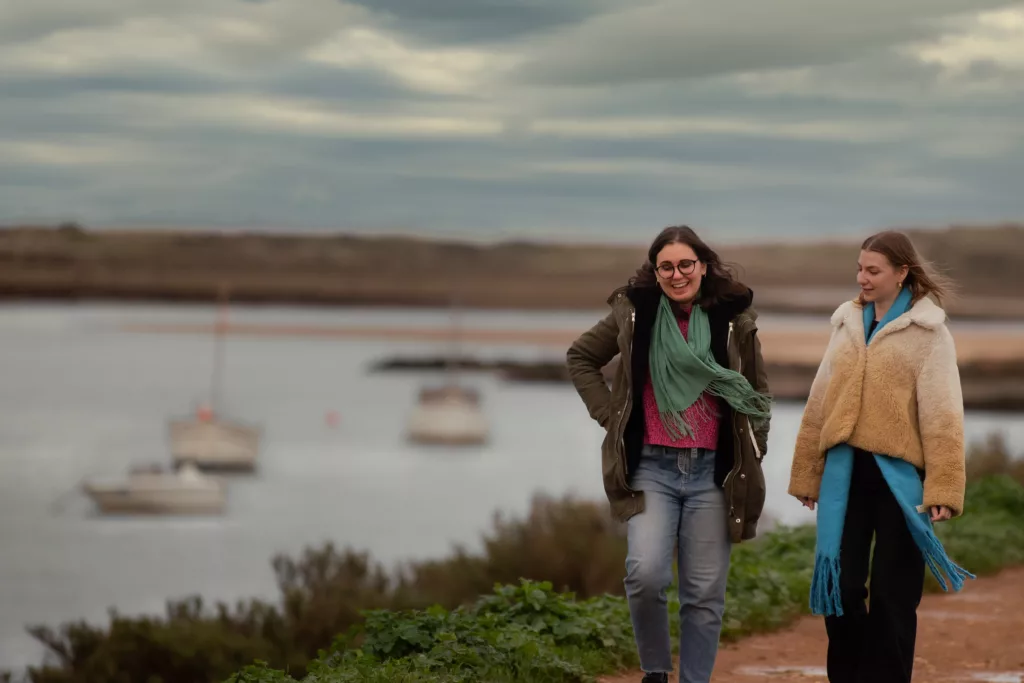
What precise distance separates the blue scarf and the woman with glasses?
27cm

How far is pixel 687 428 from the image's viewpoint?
5336mm

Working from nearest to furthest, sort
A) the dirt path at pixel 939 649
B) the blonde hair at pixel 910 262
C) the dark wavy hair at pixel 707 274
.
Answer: the dark wavy hair at pixel 707 274
the blonde hair at pixel 910 262
the dirt path at pixel 939 649

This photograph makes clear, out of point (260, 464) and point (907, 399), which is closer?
point (907, 399)

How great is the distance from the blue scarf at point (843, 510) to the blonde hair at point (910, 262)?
5 centimetres

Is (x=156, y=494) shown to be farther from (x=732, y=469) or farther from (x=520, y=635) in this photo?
(x=732, y=469)

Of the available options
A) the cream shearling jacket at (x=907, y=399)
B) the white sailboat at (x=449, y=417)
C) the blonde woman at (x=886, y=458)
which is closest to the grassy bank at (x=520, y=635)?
the blonde woman at (x=886, y=458)

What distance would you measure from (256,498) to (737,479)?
282 ft

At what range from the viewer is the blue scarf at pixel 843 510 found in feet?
17.6

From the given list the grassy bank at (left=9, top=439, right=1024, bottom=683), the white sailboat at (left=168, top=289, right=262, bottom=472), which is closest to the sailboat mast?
the white sailboat at (left=168, top=289, right=262, bottom=472)

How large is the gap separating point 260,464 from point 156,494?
14025 millimetres

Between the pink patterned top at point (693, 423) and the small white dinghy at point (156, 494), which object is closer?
the pink patterned top at point (693, 423)

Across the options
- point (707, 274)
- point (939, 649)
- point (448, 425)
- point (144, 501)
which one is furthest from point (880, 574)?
point (448, 425)

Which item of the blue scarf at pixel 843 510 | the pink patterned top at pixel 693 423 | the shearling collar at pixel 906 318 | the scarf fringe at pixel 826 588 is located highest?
the shearling collar at pixel 906 318

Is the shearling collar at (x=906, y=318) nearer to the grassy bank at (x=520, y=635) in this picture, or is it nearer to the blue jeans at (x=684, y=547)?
the blue jeans at (x=684, y=547)
